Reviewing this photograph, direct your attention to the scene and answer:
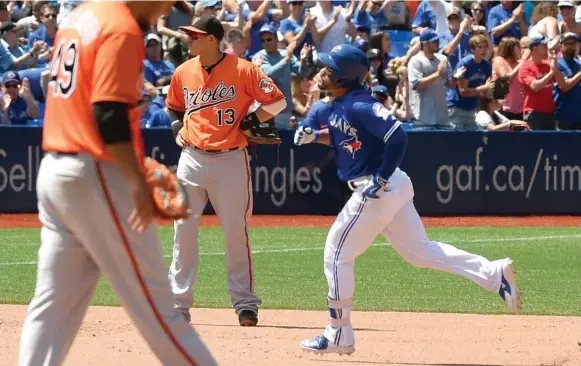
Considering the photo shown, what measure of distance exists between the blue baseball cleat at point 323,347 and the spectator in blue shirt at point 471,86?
409 inches

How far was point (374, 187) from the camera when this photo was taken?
23.2 ft

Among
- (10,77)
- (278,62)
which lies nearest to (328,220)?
(278,62)

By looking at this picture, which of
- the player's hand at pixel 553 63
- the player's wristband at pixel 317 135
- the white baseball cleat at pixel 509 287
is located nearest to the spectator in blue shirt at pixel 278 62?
the player's hand at pixel 553 63

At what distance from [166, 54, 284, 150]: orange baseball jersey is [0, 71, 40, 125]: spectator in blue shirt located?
8.47 metres

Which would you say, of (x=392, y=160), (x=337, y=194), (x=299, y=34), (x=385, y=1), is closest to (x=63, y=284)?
(x=392, y=160)

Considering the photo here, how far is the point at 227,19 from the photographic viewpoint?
Answer: 18.9 metres

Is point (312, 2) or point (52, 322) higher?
point (52, 322)

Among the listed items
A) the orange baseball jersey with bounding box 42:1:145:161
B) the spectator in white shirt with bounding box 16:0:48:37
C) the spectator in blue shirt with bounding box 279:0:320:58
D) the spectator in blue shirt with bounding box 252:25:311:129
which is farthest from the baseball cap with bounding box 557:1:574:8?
the orange baseball jersey with bounding box 42:1:145:161

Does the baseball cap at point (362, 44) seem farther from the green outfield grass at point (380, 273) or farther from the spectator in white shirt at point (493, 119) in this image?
the green outfield grass at point (380, 273)

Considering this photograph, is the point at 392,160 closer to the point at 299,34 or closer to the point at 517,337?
the point at 517,337

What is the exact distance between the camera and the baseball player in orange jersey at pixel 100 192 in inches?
184

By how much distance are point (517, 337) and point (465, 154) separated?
8.99 m

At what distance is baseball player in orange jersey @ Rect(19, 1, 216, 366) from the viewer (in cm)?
468

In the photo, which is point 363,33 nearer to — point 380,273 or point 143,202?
point 380,273
